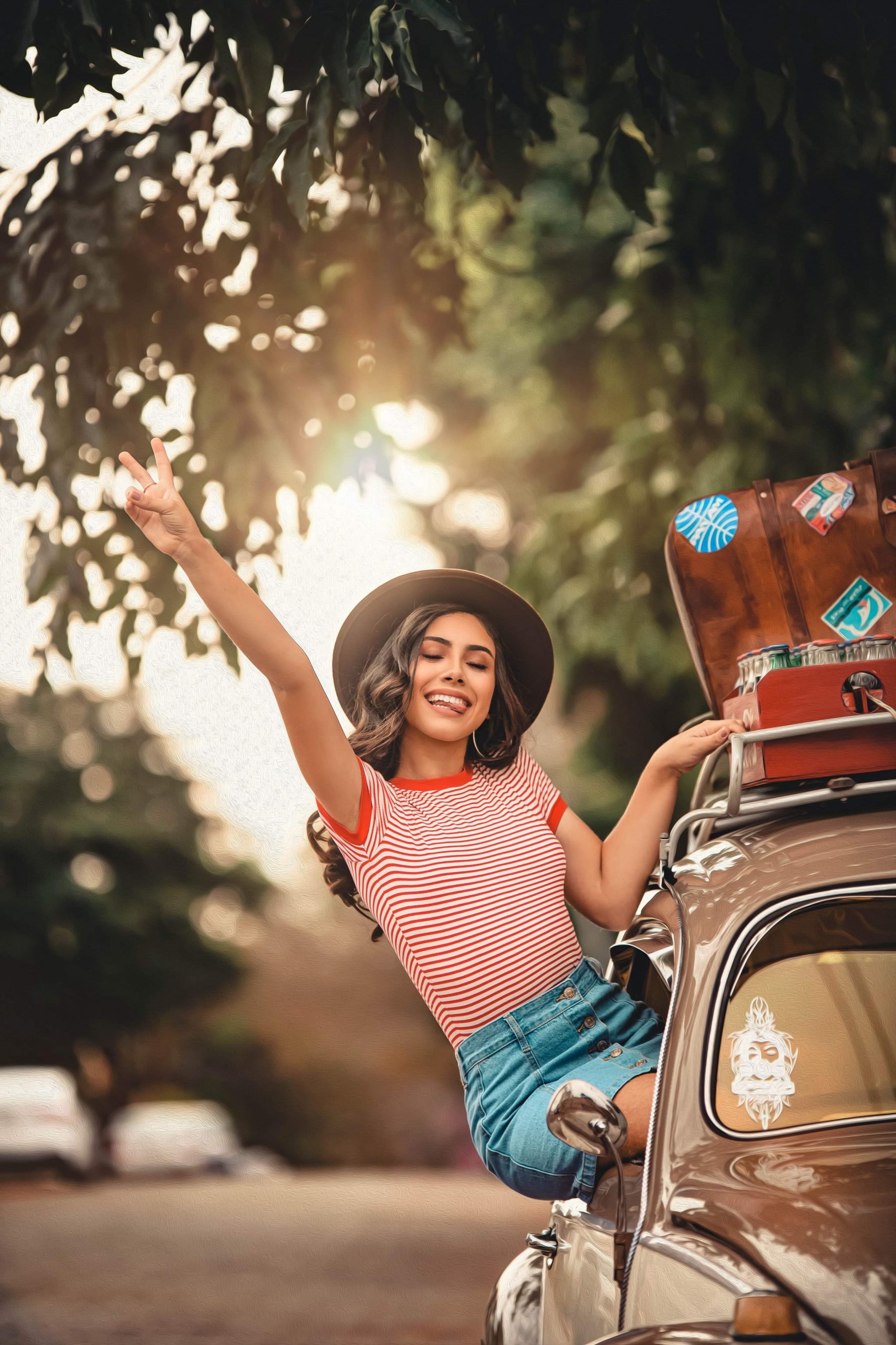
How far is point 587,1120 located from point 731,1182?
0.88ft

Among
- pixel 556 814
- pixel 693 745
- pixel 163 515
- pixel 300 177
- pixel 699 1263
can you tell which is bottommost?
pixel 699 1263

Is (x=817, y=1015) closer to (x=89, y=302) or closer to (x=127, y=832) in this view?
(x=89, y=302)

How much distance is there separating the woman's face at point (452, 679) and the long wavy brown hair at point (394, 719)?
2 cm

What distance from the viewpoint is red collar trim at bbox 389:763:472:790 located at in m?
3.38

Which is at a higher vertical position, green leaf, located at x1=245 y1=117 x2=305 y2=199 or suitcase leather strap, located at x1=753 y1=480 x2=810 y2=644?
green leaf, located at x1=245 y1=117 x2=305 y2=199

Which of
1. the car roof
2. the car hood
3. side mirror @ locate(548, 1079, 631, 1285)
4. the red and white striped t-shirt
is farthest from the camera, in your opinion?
the red and white striped t-shirt

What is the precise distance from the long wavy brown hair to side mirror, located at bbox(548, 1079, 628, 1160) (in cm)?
91

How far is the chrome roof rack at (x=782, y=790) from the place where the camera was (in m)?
2.87

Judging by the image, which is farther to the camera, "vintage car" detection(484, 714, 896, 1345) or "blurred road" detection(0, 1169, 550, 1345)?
"blurred road" detection(0, 1169, 550, 1345)

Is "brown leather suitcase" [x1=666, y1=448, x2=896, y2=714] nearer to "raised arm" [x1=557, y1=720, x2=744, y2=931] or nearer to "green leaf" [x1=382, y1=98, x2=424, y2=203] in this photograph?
"raised arm" [x1=557, y1=720, x2=744, y2=931]

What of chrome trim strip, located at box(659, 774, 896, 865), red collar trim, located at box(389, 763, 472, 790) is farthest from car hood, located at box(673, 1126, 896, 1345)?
red collar trim, located at box(389, 763, 472, 790)

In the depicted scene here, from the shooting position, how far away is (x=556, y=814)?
3445 mm

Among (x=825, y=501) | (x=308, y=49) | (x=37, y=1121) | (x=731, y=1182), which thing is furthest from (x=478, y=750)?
(x=37, y=1121)

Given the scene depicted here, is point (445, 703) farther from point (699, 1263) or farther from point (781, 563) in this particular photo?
point (699, 1263)
